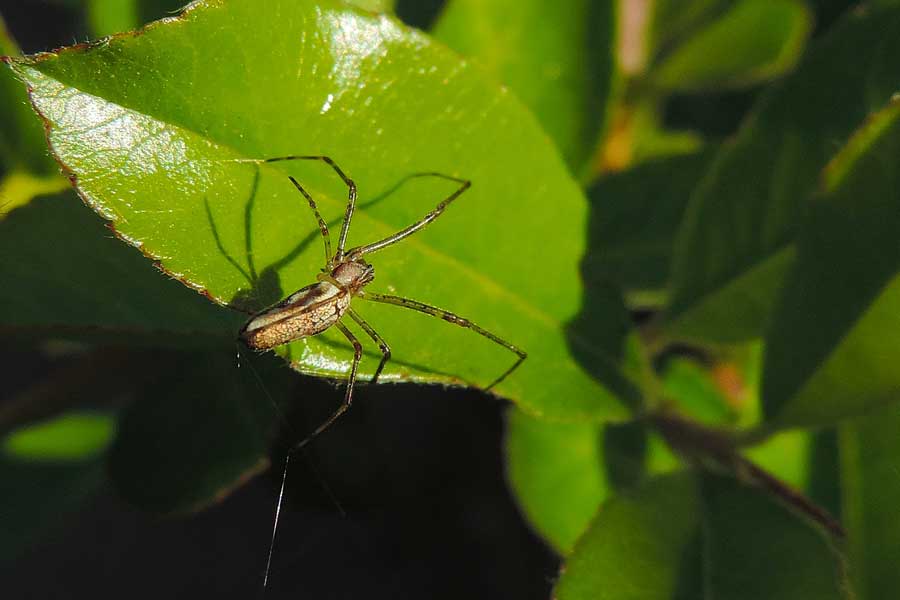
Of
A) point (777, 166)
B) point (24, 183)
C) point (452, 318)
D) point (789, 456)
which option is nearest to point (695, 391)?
point (789, 456)

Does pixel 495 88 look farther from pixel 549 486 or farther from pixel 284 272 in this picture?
pixel 549 486

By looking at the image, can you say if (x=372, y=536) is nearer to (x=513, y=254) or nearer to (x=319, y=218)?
(x=513, y=254)

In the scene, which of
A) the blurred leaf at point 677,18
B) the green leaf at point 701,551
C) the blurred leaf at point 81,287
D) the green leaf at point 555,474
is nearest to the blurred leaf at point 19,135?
the blurred leaf at point 81,287

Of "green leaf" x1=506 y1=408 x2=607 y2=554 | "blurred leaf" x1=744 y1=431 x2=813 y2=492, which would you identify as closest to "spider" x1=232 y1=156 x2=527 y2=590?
"green leaf" x1=506 y1=408 x2=607 y2=554

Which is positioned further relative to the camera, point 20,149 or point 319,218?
point 20,149

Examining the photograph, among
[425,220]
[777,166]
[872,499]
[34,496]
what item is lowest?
[34,496]

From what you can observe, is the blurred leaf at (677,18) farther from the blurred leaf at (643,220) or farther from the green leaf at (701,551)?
the green leaf at (701,551)
